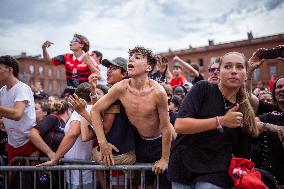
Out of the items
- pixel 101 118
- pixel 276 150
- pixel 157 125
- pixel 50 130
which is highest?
pixel 101 118

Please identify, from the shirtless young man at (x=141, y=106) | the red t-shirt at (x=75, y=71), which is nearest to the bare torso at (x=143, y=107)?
the shirtless young man at (x=141, y=106)

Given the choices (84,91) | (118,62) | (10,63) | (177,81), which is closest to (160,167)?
(118,62)

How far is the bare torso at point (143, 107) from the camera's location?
10.8 feet

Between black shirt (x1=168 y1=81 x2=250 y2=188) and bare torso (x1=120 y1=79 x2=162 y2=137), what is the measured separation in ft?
2.19

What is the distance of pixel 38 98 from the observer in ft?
24.9

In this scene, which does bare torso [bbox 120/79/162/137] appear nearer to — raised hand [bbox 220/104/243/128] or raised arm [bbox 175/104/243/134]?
raised arm [bbox 175/104/243/134]

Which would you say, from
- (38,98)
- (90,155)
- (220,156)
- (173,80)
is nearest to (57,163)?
(90,155)

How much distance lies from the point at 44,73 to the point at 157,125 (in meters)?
79.8

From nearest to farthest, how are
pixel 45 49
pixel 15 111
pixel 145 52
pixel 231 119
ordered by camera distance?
pixel 231 119
pixel 145 52
pixel 15 111
pixel 45 49

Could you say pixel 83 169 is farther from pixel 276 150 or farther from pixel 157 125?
pixel 276 150

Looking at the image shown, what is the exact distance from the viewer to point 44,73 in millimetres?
78750

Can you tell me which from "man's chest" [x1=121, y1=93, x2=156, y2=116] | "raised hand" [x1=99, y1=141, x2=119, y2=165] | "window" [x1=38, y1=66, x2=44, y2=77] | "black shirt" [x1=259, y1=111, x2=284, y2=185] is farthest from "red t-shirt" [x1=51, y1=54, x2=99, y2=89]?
"window" [x1=38, y1=66, x2=44, y2=77]

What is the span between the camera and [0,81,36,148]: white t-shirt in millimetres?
4242

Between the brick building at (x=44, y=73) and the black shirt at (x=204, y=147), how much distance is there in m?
70.9
